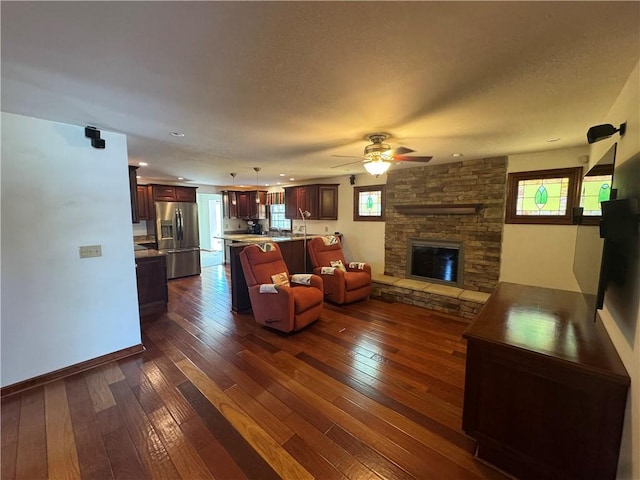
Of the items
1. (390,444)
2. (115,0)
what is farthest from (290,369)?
(115,0)

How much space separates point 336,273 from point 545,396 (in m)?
3.04

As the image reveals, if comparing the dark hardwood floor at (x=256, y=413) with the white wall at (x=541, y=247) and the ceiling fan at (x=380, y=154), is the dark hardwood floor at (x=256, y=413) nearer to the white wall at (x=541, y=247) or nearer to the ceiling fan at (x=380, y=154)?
the white wall at (x=541, y=247)

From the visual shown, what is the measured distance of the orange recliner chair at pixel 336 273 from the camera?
14.0 ft

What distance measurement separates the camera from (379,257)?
5.32 meters

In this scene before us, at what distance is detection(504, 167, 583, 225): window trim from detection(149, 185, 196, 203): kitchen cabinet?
6.28 meters

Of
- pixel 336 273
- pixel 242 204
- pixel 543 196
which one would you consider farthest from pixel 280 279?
pixel 242 204

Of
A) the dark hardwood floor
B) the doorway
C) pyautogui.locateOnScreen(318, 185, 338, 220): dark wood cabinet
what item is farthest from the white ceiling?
the doorway

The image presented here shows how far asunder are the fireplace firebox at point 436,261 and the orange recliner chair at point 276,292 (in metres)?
2.08

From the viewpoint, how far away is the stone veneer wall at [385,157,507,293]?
12.8 feet

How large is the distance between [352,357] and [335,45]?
2.68m

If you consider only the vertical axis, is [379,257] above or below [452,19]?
below

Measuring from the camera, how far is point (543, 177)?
3.50 metres

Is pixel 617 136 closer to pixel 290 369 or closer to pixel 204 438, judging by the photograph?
pixel 290 369

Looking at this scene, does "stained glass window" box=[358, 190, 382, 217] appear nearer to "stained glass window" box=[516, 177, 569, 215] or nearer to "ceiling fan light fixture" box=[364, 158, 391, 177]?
"stained glass window" box=[516, 177, 569, 215]
